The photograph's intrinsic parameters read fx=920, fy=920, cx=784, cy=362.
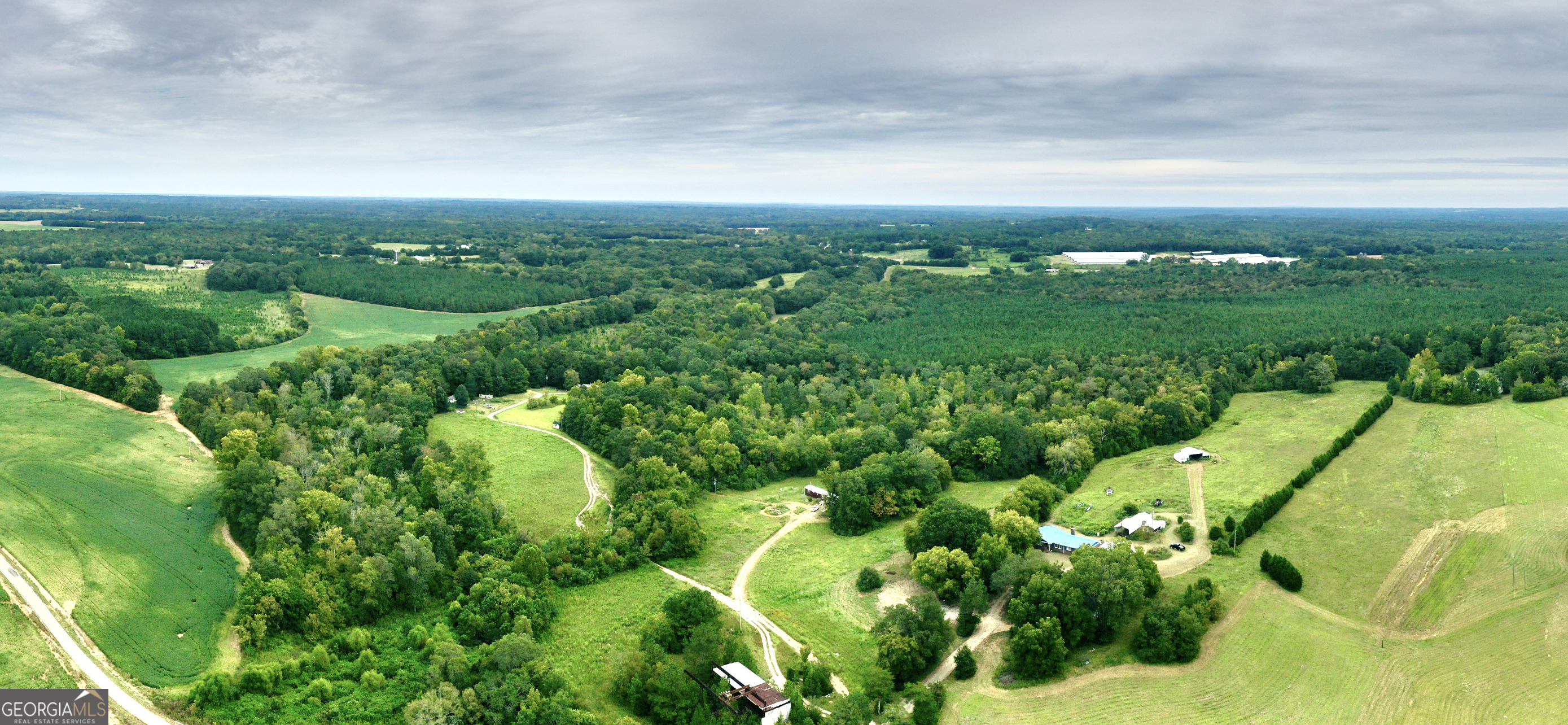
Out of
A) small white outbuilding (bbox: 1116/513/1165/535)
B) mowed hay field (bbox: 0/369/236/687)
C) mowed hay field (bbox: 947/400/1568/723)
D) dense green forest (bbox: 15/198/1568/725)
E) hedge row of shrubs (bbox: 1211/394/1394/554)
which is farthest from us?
small white outbuilding (bbox: 1116/513/1165/535)

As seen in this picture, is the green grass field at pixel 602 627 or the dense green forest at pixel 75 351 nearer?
the green grass field at pixel 602 627

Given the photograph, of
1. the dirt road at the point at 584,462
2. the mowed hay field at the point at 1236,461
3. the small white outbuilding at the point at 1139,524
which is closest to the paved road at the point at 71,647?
the dirt road at the point at 584,462

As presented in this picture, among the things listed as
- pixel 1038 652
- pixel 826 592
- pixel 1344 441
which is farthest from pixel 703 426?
pixel 1344 441

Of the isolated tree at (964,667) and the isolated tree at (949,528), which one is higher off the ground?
the isolated tree at (949,528)

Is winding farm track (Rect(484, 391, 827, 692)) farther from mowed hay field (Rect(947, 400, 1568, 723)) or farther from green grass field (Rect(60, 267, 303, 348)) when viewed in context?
green grass field (Rect(60, 267, 303, 348))

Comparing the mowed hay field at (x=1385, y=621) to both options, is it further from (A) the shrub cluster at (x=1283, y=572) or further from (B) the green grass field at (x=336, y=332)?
(B) the green grass field at (x=336, y=332)

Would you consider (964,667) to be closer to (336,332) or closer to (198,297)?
(336,332)

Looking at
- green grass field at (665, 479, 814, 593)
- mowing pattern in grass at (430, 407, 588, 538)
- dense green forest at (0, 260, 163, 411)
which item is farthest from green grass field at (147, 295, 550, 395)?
green grass field at (665, 479, 814, 593)

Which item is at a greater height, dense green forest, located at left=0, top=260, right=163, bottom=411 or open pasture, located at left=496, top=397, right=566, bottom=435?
dense green forest, located at left=0, top=260, right=163, bottom=411
